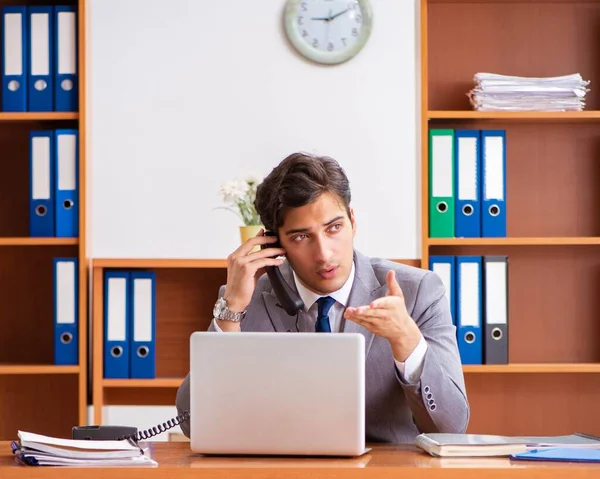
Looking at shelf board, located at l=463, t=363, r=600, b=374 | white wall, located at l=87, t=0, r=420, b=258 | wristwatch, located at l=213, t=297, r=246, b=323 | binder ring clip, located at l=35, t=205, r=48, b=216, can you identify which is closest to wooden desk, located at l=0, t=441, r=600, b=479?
wristwatch, located at l=213, t=297, r=246, b=323

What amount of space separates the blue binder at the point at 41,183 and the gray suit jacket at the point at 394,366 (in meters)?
1.15

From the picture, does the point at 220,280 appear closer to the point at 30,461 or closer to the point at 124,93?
the point at 124,93

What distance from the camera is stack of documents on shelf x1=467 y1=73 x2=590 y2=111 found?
3.06 m

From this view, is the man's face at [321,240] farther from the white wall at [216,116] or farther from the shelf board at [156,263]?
the white wall at [216,116]

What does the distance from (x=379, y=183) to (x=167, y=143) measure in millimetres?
902

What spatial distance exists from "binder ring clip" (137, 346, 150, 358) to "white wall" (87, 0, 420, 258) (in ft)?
2.54

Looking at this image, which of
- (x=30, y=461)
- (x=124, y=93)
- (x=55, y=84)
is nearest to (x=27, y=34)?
(x=55, y=84)

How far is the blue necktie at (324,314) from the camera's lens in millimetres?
2123

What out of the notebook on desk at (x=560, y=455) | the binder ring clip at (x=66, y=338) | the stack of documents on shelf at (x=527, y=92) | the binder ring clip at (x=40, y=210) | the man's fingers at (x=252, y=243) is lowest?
the notebook on desk at (x=560, y=455)

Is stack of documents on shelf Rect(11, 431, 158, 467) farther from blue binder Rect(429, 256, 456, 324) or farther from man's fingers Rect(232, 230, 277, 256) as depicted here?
blue binder Rect(429, 256, 456, 324)

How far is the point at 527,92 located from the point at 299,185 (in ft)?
4.22

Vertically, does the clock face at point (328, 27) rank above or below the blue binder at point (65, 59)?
above

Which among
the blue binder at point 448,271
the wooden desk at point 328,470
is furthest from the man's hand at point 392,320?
the blue binder at point 448,271

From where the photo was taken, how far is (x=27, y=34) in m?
3.17
